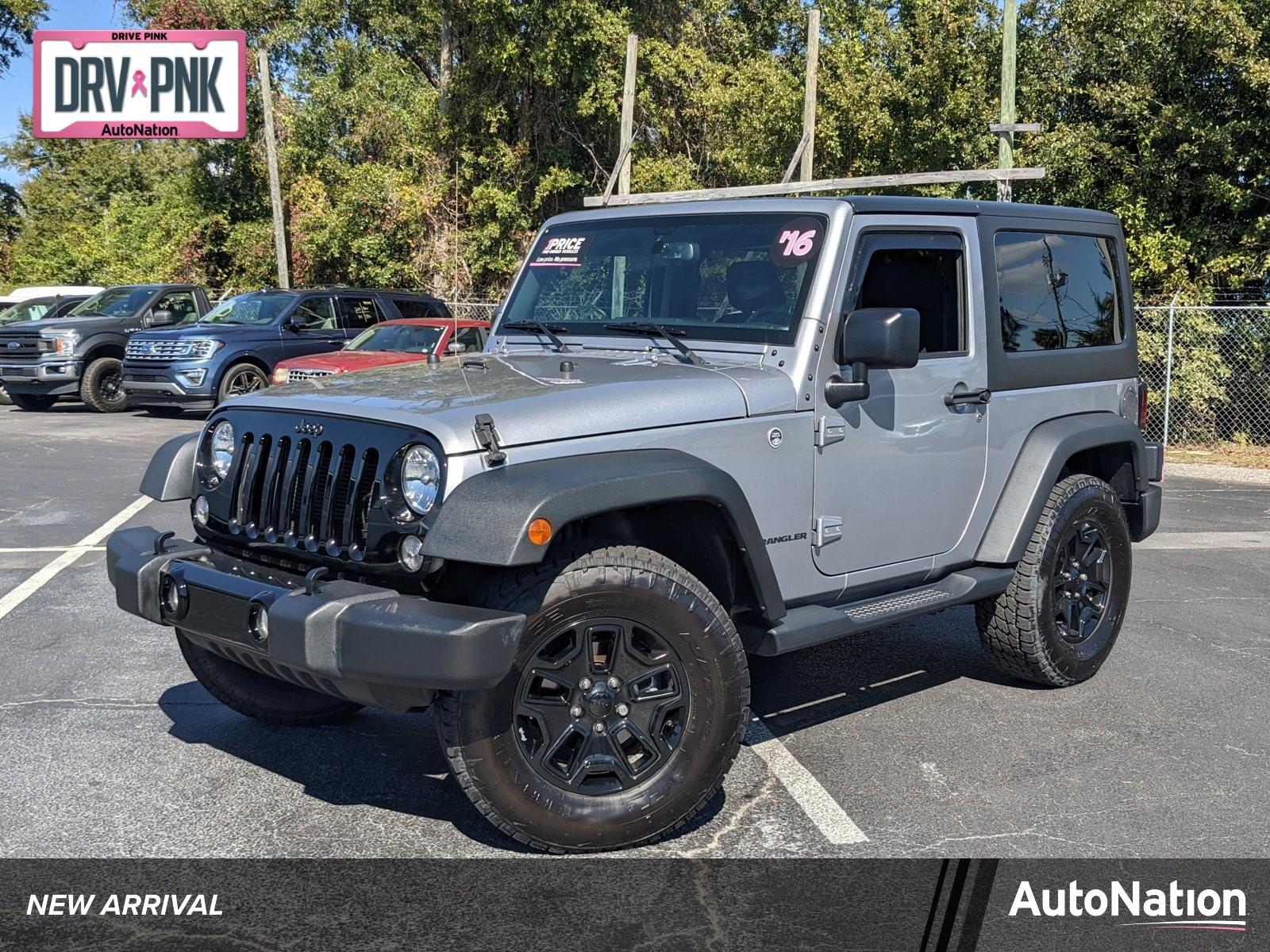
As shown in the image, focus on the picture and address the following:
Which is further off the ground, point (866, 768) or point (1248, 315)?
point (1248, 315)

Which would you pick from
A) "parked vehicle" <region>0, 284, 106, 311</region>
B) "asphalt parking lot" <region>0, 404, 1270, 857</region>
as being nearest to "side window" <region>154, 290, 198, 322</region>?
"parked vehicle" <region>0, 284, 106, 311</region>

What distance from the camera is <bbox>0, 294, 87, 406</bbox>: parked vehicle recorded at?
2233cm

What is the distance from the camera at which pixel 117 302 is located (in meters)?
20.1

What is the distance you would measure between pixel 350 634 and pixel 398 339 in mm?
11759

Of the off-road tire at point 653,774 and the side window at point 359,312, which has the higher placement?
the side window at point 359,312

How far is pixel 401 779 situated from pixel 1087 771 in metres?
2.48

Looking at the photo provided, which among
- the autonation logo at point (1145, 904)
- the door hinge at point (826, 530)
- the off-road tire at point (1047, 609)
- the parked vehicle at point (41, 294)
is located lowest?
the autonation logo at point (1145, 904)

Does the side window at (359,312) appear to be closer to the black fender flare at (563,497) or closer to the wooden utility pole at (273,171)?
the wooden utility pole at (273,171)

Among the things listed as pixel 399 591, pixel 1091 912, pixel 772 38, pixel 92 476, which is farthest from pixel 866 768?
pixel 772 38

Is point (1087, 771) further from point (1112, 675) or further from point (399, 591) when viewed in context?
point (399, 591)

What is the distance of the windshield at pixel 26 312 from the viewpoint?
23.1 metres

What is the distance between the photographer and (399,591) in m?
3.98

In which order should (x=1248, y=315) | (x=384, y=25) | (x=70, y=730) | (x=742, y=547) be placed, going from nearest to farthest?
(x=742, y=547) → (x=70, y=730) → (x=1248, y=315) → (x=384, y=25)

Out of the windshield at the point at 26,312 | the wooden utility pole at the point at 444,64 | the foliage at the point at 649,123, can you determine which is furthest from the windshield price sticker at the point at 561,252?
the wooden utility pole at the point at 444,64
